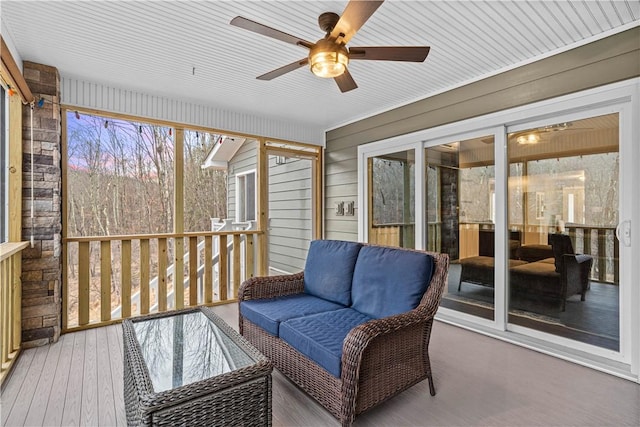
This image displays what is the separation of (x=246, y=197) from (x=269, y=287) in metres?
2.34

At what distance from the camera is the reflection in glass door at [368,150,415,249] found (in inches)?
167

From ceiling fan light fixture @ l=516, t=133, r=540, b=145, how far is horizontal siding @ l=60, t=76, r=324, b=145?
3.03 m

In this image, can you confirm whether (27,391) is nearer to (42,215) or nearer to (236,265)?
(42,215)

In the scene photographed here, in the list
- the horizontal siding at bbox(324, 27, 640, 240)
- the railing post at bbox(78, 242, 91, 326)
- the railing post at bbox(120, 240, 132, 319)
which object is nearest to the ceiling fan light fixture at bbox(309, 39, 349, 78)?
the horizontal siding at bbox(324, 27, 640, 240)

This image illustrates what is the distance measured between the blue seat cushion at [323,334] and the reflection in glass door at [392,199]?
2.05m

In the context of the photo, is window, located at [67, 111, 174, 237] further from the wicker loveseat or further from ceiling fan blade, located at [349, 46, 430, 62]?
ceiling fan blade, located at [349, 46, 430, 62]

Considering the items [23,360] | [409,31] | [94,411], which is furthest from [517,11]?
[23,360]

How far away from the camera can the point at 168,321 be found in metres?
2.39

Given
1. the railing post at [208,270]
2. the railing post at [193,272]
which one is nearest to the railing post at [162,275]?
the railing post at [193,272]

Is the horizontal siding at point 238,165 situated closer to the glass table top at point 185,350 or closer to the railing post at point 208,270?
the railing post at point 208,270

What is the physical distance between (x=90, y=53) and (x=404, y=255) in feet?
10.4

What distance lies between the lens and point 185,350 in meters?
1.95

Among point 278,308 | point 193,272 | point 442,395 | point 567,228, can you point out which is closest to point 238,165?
point 193,272

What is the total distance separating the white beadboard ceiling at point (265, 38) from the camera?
7.50 ft
